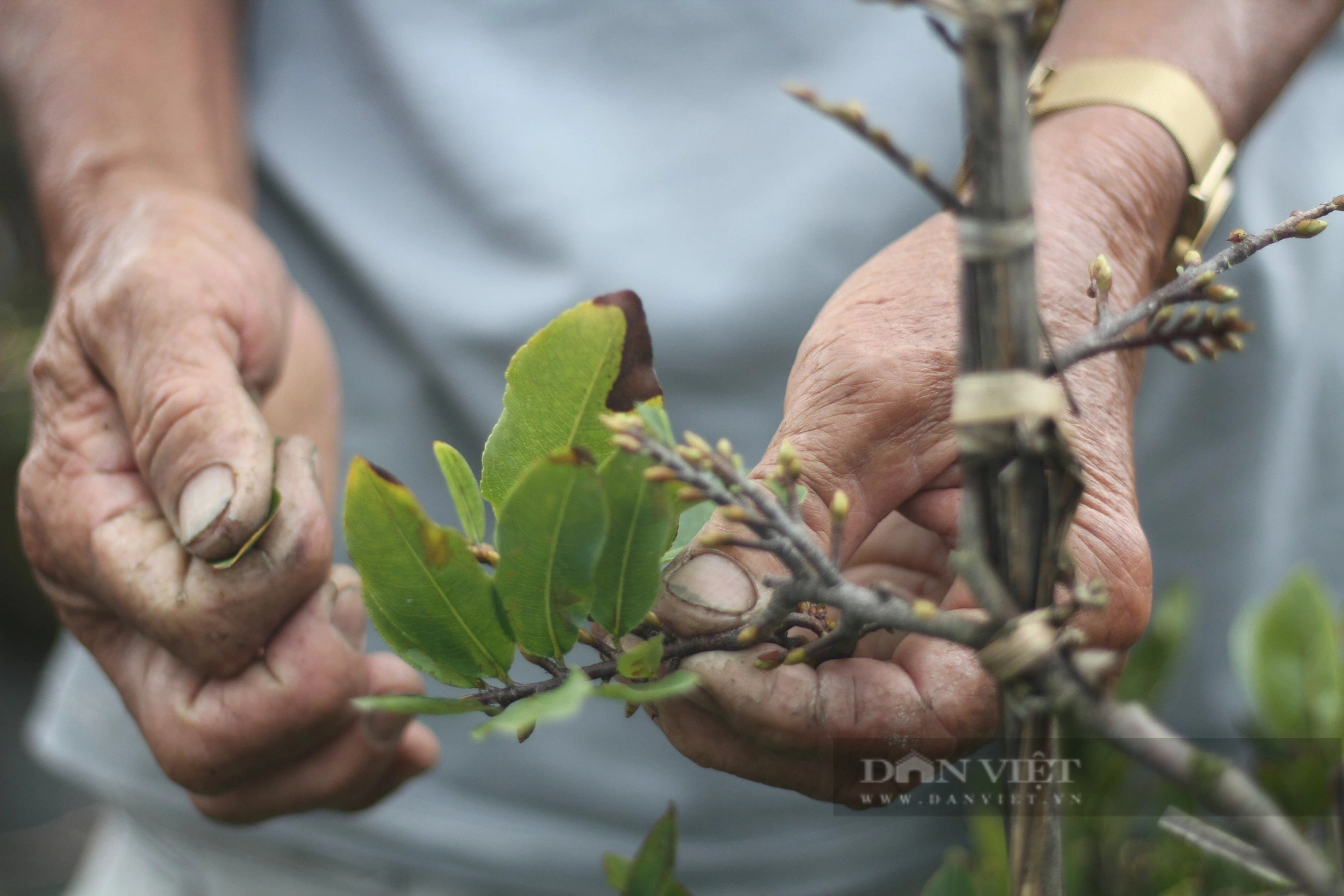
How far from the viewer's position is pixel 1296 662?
108cm

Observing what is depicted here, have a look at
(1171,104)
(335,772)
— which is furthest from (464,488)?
(1171,104)

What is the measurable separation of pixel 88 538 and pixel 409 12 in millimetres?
824

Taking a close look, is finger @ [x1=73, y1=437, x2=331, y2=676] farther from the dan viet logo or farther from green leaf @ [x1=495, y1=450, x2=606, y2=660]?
the dan viet logo

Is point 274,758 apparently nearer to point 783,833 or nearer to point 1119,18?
point 783,833

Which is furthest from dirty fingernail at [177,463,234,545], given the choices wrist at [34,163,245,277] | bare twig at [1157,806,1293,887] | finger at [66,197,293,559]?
bare twig at [1157,806,1293,887]

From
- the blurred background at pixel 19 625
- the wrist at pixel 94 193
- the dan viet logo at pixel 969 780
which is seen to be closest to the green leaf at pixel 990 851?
the dan viet logo at pixel 969 780

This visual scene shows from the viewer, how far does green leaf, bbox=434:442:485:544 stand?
2.02 feet

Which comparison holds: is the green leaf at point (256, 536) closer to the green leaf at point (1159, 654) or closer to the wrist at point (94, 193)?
the wrist at point (94, 193)

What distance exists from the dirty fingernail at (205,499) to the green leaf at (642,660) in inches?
16.5

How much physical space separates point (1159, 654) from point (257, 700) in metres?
1.10

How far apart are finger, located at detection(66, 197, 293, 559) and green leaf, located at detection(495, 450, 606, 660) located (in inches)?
14.7

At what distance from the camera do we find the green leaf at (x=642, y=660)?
54 centimetres

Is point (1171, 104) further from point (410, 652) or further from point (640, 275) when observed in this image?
point (410, 652)

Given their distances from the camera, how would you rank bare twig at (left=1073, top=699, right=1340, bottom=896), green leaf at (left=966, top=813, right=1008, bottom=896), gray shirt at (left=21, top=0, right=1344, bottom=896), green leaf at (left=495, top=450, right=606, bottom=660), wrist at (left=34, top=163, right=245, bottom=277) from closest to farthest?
bare twig at (left=1073, top=699, right=1340, bottom=896), green leaf at (left=495, top=450, right=606, bottom=660), green leaf at (left=966, top=813, right=1008, bottom=896), wrist at (left=34, top=163, right=245, bottom=277), gray shirt at (left=21, top=0, right=1344, bottom=896)
